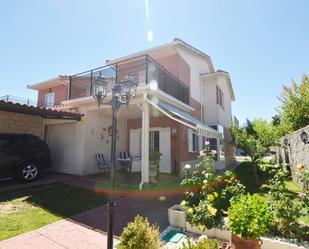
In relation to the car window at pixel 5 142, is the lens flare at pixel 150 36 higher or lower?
higher

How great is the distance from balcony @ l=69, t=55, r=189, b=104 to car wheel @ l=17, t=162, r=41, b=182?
6473mm

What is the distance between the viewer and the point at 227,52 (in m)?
18.8

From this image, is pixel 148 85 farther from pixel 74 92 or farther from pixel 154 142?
pixel 74 92

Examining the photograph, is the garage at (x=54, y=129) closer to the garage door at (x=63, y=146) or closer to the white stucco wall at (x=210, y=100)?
the garage door at (x=63, y=146)

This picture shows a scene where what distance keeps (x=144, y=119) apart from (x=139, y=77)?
27.8ft

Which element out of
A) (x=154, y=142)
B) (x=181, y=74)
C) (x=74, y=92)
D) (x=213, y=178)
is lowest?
(x=213, y=178)

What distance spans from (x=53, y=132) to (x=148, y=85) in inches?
418

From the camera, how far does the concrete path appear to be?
621 cm

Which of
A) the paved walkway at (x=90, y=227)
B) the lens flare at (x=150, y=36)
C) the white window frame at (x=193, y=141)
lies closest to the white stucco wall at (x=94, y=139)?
the paved walkway at (x=90, y=227)

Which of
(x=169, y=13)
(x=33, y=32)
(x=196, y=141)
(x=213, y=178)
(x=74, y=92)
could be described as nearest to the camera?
(x=213, y=178)

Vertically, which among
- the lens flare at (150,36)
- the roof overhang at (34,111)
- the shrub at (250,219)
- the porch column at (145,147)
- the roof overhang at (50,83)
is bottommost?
the shrub at (250,219)

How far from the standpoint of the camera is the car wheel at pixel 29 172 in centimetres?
1321

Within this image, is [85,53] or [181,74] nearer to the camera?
[85,53]

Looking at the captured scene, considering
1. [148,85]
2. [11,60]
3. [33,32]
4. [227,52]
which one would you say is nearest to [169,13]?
[148,85]
